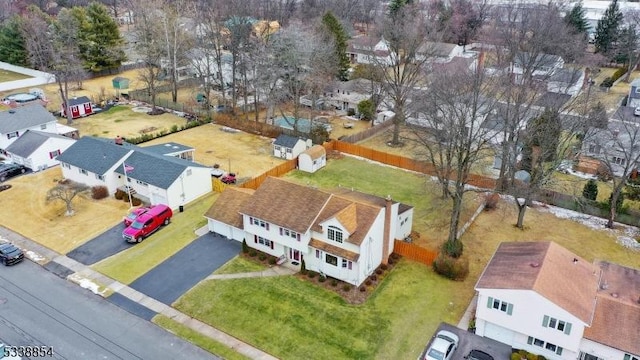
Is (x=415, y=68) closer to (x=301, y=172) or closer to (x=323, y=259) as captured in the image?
(x=301, y=172)

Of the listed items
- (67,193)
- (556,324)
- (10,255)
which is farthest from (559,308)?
(67,193)

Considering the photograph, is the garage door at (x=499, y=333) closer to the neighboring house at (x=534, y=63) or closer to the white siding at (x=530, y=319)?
the white siding at (x=530, y=319)

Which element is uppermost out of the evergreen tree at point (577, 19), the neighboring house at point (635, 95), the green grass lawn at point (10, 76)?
the evergreen tree at point (577, 19)

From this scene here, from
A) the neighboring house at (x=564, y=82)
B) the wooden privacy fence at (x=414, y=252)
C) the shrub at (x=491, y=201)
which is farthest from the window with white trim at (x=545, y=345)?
the neighboring house at (x=564, y=82)

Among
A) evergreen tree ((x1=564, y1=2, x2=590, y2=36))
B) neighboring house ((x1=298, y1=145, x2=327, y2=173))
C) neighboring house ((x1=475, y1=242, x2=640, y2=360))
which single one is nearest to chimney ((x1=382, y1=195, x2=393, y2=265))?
neighboring house ((x1=475, y1=242, x2=640, y2=360))

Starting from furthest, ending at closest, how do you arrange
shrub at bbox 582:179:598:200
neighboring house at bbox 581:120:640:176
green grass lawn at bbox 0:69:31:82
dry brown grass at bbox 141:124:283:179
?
green grass lawn at bbox 0:69:31:82 < dry brown grass at bbox 141:124:283:179 < neighboring house at bbox 581:120:640:176 < shrub at bbox 582:179:598:200

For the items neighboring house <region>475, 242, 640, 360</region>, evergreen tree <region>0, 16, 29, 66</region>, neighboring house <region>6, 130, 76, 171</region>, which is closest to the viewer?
neighboring house <region>475, 242, 640, 360</region>

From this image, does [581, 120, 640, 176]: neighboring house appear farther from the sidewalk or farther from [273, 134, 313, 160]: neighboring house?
the sidewalk
